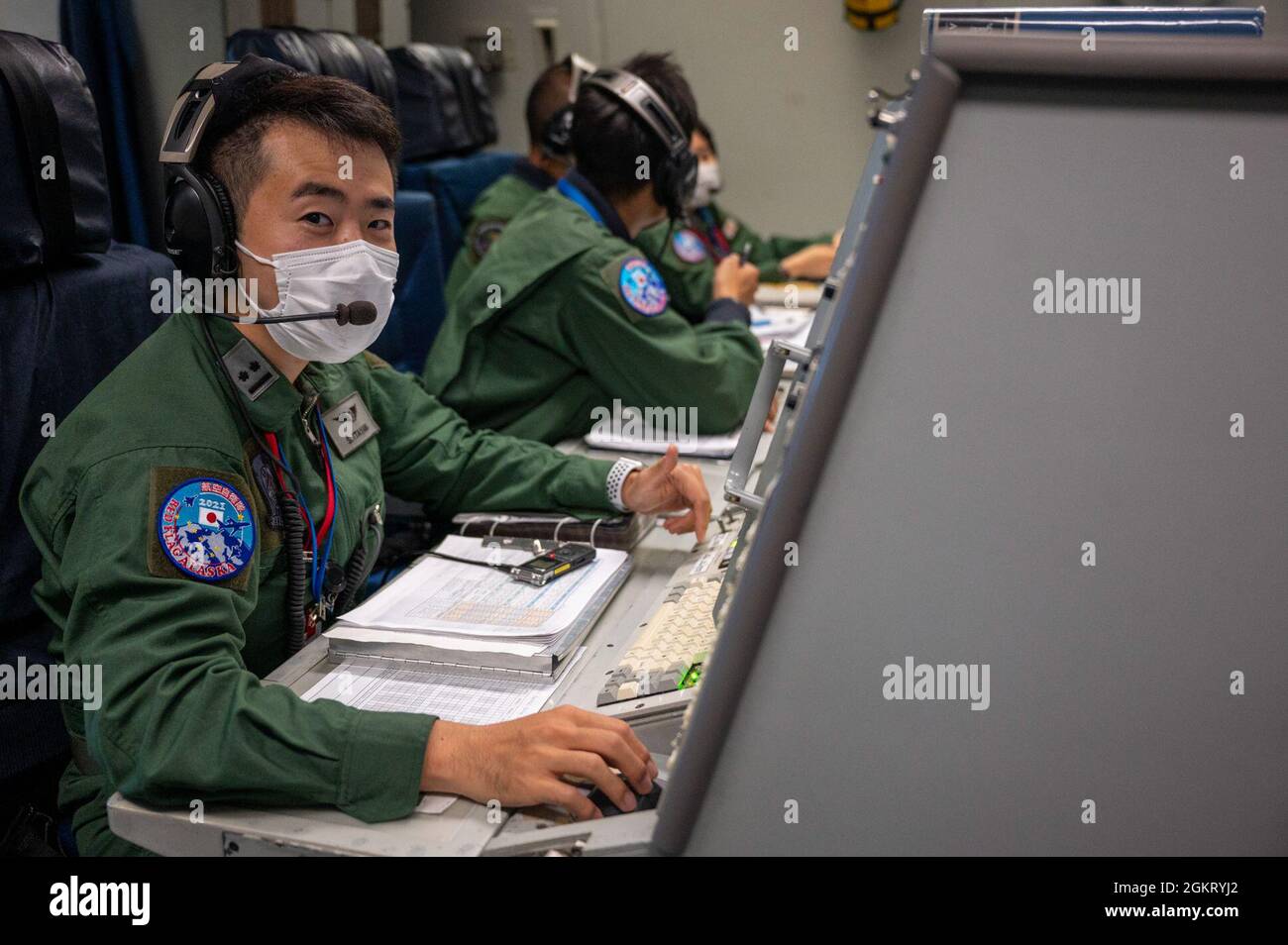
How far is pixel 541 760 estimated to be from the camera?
2.78 ft

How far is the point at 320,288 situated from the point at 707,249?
1.99 metres

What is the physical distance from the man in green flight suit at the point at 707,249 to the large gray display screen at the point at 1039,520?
1.82 metres

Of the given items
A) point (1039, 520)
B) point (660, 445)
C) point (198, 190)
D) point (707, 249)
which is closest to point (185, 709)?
point (198, 190)

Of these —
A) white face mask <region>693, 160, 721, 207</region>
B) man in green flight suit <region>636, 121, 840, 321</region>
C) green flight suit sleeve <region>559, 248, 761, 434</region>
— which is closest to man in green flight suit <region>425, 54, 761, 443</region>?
green flight suit sleeve <region>559, 248, 761, 434</region>

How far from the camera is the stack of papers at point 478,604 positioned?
43.0 inches

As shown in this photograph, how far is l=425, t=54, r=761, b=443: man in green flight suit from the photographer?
1800 millimetres

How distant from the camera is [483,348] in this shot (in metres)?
1.86

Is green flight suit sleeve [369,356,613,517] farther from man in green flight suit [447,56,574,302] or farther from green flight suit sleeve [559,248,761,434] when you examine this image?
man in green flight suit [447,56,574,302]

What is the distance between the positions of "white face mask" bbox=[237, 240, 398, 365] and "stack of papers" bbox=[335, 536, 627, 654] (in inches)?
11.3

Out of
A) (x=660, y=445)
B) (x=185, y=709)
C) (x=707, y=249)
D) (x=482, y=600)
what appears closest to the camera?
(x=185, y=709)

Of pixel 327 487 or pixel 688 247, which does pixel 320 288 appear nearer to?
pixel 327 487

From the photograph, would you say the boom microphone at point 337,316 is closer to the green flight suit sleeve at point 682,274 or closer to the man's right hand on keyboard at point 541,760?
the man's right hand on keyboard at point 541,760
